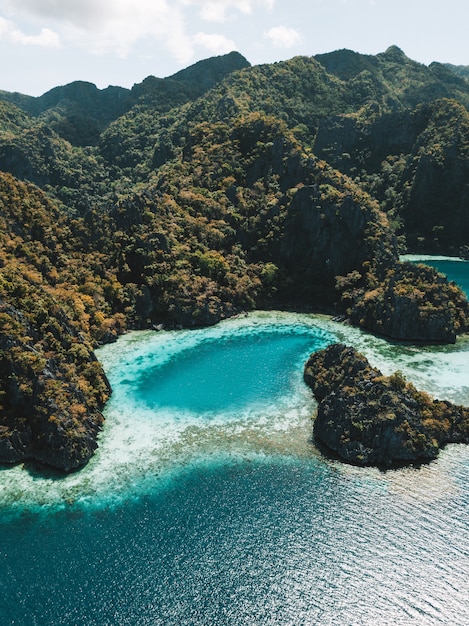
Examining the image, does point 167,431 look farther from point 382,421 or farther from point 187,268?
point 187,268

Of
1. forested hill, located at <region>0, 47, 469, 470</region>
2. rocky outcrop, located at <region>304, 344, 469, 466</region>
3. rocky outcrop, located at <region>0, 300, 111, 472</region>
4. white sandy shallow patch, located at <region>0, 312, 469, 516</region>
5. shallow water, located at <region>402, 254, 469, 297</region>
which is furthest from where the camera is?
shallow water, located at <region>402, 254, 469, 297</region>

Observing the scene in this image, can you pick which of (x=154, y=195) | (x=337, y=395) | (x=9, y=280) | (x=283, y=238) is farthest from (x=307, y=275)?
(x=9, y=280)

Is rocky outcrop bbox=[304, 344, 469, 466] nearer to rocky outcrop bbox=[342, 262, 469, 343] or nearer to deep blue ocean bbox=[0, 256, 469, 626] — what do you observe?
deep blue ocean bbox=[0, 256, 469, 626]

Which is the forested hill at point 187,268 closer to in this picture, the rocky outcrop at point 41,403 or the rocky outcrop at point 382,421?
the rocky outcrop at point 41,403

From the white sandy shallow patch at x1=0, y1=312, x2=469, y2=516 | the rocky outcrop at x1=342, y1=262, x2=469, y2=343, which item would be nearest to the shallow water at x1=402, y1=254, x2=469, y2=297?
the rocky outcrop at x1=342, y1=262, x2=469, y2=343

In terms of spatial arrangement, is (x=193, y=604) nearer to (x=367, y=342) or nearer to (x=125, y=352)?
(x=125, y=352)

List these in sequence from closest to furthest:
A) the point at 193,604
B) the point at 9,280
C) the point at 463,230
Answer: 1. the point at 193,604
2. the point at 9,280
3. the point at 463,230

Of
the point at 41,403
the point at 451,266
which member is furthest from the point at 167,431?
the point at 451,266
